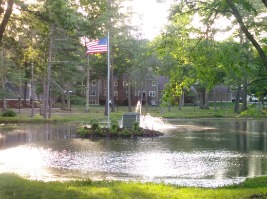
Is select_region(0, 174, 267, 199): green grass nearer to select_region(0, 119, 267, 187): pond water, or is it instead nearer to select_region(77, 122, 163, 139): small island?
select_region(0, 119, 267, 187): pond water

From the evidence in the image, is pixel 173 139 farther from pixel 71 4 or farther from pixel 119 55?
pixel 119 55

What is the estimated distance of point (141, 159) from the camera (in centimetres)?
1683

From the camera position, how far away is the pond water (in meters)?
13.2

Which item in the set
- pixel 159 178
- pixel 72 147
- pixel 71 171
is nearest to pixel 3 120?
pixel 72 147

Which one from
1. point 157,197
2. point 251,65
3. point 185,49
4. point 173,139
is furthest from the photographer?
point 173,139

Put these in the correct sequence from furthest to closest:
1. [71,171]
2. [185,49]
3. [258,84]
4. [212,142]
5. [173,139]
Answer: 1. [173,139]
2. [212,142]
3. [71,171]
4. [185,49]
5. [258,84]

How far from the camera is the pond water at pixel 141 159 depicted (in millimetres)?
13156

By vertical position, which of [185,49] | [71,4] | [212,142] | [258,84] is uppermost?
[71,4]

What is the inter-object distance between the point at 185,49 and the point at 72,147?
1093cm

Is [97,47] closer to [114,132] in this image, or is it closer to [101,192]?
[114,132]

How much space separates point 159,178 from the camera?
41.4 ft

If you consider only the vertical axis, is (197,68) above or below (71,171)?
above

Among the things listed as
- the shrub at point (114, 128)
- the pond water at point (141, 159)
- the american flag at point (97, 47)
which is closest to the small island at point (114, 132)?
the shrub at point (114, 128)

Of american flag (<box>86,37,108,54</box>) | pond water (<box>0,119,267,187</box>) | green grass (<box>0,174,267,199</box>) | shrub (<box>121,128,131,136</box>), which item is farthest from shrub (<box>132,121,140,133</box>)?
green grass (<box>0,174,267,199</box>)
